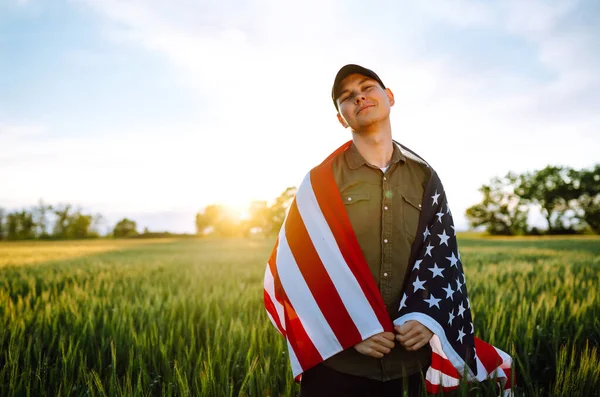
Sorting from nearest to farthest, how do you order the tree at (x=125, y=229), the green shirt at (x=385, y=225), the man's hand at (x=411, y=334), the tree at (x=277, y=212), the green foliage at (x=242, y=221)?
the man's hand at (x=411, y=334) → the green shirt at (x=385, y=225) → the tree at (x=277, y=212) → the green foliage at (x=242, y=221) → the tree at (x=125, y=229)

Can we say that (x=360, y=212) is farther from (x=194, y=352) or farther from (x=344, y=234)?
(x=194, y=352)

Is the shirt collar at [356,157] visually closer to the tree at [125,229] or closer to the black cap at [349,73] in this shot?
the black cap at [349,73]

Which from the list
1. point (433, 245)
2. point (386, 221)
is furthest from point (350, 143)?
point (433, 245)

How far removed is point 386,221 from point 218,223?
75358 millimetres

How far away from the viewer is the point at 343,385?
1.71 meters

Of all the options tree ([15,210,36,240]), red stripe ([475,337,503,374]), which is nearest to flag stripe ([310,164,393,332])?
red stripe ([475,337,503,374])

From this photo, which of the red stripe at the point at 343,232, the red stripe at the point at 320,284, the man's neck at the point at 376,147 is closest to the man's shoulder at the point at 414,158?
the man's neck at the point at 376,147

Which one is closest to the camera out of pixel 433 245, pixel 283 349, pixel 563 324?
pixel 433 245

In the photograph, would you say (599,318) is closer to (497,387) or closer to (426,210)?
(497,387)

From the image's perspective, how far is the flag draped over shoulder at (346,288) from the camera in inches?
64.2

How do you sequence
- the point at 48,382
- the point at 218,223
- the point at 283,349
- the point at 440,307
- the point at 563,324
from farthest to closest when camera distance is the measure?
1. the point at 218,223
2. the point at 563,324
3. the point at 283,349
4. the point at 48,382
5. the point at 440,307

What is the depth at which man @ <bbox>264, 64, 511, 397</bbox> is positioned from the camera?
164 cm

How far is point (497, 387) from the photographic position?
2061 millimetres

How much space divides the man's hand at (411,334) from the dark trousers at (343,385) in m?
0.22
